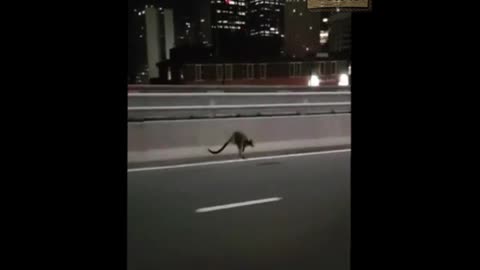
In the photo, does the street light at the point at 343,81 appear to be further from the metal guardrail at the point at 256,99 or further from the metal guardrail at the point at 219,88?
the metal guardrail at the point at 256,99

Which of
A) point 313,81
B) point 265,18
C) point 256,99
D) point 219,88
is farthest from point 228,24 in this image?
point 313,81

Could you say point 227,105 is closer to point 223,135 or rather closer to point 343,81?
point 223,135

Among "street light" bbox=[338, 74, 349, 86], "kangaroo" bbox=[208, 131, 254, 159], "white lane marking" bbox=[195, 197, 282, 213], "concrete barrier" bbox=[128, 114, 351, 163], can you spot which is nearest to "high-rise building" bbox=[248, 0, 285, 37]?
"street light" bbox=[338, 74, 349, 86]

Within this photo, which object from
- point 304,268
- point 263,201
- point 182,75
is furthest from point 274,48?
point 304,268
